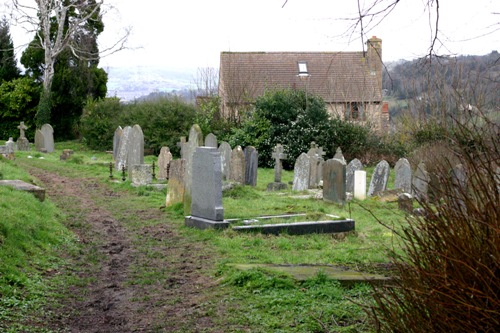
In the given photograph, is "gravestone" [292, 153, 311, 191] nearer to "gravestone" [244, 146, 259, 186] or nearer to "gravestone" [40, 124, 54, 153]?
"gravestone" [244, 146, 259, 186]

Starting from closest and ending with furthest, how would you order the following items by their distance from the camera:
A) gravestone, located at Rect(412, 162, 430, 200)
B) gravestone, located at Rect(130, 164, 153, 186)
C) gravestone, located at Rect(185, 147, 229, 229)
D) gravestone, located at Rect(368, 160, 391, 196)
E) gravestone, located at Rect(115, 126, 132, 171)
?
gravestone, located at Rect(412, 162, 430, 200), gravestone, located at Rect(185, 147, 229, 229), gravestone, located at Rect(130, 164, 153, 186), gravestone, located at Rect(368, 160, 391, 196), gravestone, located at Rect(115, 126, 132, 171)

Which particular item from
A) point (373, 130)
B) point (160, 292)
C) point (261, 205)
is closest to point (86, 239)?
point (160, 292)

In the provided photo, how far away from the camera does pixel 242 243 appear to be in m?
11.1

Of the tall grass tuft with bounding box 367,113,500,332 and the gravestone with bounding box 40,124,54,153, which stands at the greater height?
the gravestone with bounding box 40,124,54,153

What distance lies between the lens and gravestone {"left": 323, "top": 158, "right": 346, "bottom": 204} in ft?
52.7

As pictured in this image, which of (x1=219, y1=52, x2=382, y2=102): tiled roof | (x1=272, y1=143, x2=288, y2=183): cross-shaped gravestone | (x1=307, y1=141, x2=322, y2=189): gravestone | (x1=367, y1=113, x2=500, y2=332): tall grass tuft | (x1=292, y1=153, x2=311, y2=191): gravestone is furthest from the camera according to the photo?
(x1=219, y1=52, x2=382, y2=102): tiled roof

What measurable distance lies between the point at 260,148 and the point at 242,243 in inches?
728

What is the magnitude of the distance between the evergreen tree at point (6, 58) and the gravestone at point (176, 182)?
1167 inches

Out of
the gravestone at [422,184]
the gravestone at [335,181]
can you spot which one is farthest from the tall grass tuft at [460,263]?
the gravestone at [335,181]

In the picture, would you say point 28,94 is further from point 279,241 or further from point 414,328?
point 414,328

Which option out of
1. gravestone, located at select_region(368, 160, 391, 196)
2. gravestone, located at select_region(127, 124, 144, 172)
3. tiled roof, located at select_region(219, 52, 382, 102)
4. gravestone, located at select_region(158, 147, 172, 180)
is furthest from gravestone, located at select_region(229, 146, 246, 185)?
tiled roof, located at select_region(219, 52, 382, 102)

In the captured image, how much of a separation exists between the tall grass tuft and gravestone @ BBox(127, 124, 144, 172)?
16174 millimetres

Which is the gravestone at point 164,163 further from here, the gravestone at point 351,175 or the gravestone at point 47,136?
the gravestone at point 47,136

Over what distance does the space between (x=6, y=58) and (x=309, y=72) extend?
1899 centimetres
